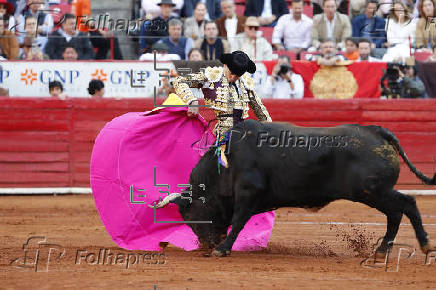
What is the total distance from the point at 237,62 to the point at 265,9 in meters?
6.00

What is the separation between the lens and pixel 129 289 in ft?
14.1

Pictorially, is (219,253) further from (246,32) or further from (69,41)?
(69,41)

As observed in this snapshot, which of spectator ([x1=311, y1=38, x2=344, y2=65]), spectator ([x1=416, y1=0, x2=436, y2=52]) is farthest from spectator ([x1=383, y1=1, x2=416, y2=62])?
spectator ([x1=311, y1=38, x2=344, y2=65])

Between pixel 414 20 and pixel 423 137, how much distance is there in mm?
1675

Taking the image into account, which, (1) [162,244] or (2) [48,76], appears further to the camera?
(2) [48,76]

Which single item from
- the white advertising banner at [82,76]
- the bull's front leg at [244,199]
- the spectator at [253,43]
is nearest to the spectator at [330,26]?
the spectator at [253,43]

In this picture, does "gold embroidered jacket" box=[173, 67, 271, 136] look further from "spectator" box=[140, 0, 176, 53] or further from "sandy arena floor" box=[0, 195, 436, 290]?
"spectator" box=[140, 0, 176, 53]

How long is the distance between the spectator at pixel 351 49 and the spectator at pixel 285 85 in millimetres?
779

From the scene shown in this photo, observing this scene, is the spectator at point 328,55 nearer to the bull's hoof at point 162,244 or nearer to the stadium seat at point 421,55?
the stadium seat at point 421,55

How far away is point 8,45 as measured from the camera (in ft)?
34.7

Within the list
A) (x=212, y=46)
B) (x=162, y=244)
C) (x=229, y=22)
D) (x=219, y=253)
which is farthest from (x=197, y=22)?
(x=219, y=253)

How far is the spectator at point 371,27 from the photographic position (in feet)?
36.0

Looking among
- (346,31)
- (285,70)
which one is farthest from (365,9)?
(285,70)

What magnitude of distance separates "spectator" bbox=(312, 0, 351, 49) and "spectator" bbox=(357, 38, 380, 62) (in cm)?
23
